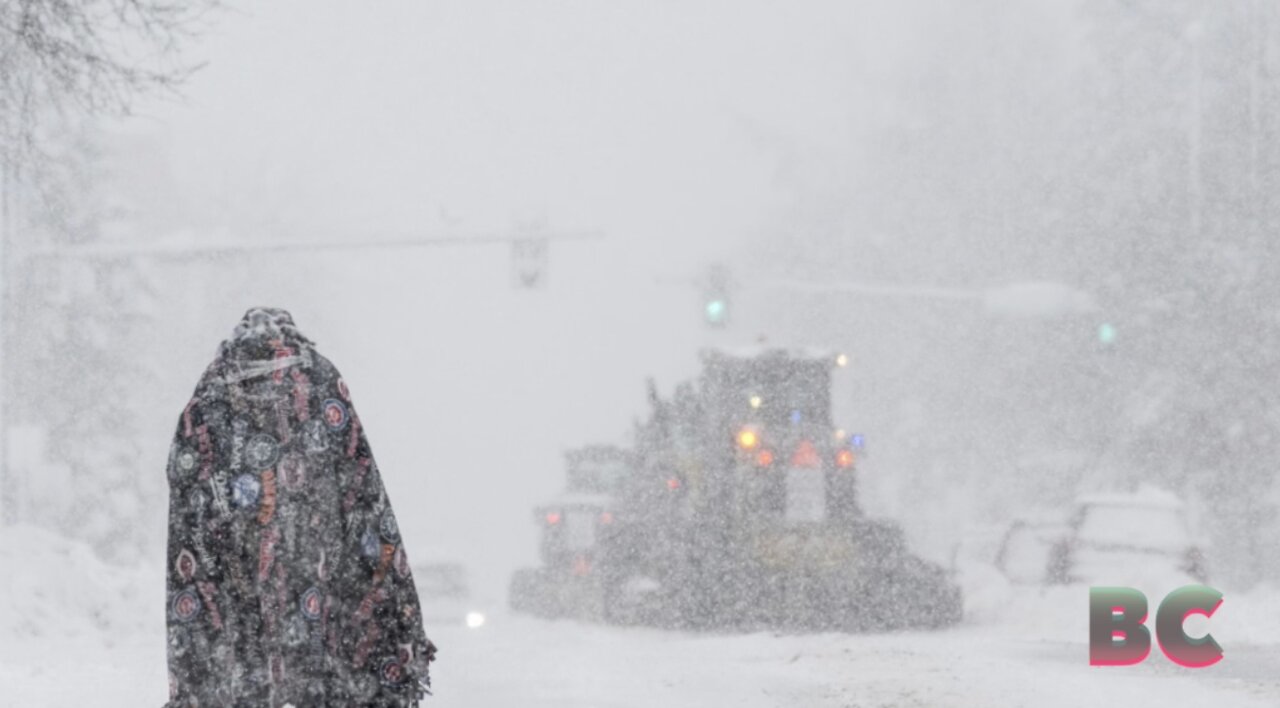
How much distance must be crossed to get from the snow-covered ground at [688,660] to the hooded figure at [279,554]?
4.46 meters

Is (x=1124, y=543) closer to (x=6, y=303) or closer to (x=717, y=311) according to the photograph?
(x=717, y=311)

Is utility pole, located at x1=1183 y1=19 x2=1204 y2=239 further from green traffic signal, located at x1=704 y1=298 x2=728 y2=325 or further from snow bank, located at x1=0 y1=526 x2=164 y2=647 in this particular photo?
snow bank, located at x1=0 y1=526 x2=164 y2=647

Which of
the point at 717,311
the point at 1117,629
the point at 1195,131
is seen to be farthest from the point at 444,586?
the point at 1117,629

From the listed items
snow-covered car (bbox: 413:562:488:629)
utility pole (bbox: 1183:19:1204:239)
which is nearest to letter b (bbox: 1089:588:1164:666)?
snow-covered car (bbox: 413:562:488:629)

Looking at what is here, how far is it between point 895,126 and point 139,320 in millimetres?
24044

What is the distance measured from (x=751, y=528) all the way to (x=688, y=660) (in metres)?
5.34

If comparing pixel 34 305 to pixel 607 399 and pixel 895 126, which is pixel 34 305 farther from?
pixel 607 399

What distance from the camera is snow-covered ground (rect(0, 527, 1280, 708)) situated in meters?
12.0

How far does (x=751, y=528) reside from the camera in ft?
68.5

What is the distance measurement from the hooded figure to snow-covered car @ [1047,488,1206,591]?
606 inches

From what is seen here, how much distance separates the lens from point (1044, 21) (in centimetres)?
5588

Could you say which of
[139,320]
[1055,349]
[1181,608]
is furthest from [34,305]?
[1181,608]

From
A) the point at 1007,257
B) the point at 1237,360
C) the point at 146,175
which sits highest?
the point at 146,175

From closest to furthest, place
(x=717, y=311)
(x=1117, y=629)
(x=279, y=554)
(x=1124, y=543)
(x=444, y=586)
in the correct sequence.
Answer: (x=279, y=554) < (x=1117, y=629) < (x=1124, y=543) < (x=717, y=311) < (x=444, y=586)
